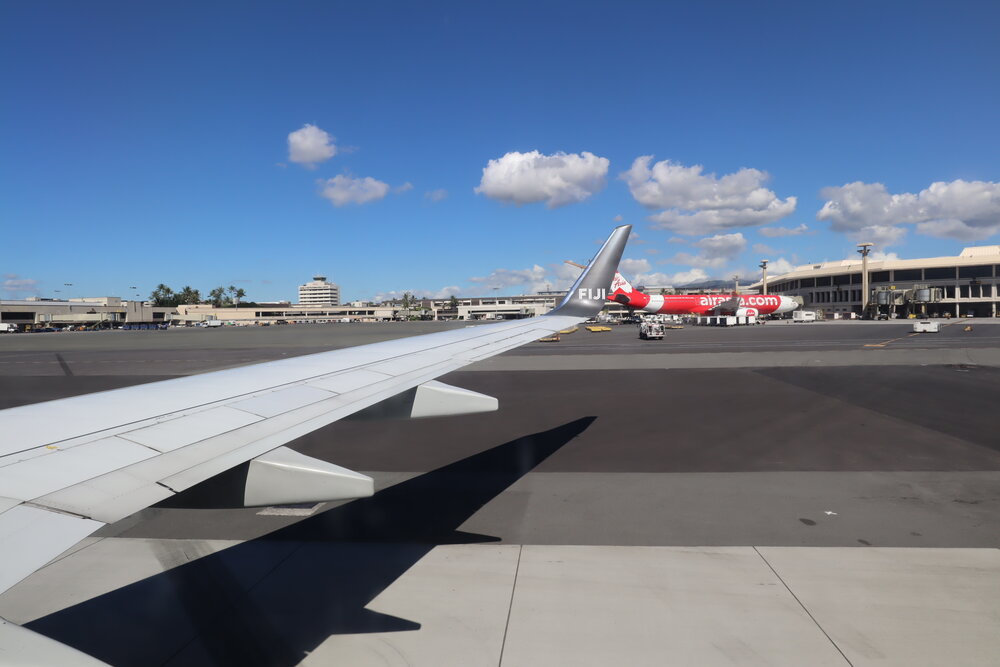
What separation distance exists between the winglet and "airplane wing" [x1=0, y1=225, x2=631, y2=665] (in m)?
2.85

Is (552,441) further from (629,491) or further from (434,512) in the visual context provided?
(434,512)

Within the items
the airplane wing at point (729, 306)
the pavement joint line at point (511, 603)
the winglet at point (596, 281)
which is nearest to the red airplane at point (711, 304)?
the airplane wing at point (729, 306)

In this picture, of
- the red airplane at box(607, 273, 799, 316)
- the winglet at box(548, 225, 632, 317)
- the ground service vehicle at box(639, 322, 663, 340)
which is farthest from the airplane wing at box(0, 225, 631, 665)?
the red airplane at box(607, 273, 799, 316)

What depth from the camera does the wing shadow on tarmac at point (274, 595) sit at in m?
4.26

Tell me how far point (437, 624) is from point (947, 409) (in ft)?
47.8

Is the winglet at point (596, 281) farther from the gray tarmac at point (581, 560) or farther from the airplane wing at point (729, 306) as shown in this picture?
the airplane wing at point (729, 306)

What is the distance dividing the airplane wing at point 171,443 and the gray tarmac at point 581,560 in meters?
1.83

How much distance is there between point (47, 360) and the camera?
106 ft

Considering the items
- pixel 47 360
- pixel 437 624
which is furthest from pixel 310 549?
pixel 47 360

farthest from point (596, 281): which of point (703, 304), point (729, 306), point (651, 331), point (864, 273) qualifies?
point (864, 273)

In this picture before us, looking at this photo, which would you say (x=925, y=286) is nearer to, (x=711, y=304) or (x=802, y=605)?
(x=711, y=304)

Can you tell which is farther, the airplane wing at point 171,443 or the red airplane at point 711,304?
the red airplane at point 711,304

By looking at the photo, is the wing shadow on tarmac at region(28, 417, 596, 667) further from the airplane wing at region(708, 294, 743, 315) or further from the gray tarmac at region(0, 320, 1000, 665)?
the airplane wing at region(708, 294, 743, 315)

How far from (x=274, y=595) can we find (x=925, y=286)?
117 meters
